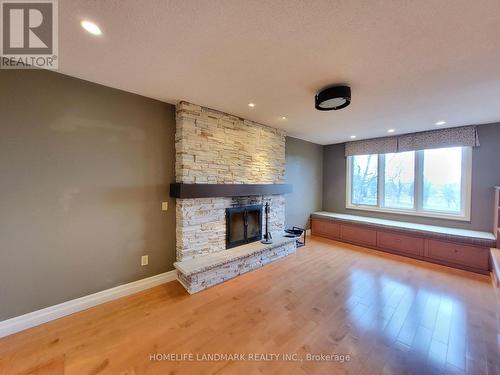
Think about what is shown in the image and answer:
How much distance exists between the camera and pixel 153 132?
2.61m

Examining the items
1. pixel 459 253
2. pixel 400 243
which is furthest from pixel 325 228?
pixel 459 253

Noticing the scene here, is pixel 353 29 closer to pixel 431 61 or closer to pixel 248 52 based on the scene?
pixel 248 52

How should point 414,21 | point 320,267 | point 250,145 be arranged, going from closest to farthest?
1. point 414,21
2. point 320,267
3. point 250,145

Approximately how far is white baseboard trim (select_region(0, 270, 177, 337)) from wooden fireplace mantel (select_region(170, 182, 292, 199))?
1.15 meters

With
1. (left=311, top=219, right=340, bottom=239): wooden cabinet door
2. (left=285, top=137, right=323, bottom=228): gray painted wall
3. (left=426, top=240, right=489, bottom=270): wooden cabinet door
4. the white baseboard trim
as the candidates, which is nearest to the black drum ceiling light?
(left=285, top=137, right=323, bottom=228): gray painted wall

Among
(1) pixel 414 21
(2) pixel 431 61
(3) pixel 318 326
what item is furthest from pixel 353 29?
(3) pixel 318 326

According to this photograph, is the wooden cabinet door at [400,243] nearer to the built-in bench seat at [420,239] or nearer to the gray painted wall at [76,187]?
the built-in bench seat at [420,239]

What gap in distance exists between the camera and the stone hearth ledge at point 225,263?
8.25 feet

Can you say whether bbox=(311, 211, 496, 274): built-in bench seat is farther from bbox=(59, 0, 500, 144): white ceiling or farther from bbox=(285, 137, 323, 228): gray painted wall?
bbox=(59, 0, 500, 144): white ceiling

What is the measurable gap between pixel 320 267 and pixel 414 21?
3.11 meters

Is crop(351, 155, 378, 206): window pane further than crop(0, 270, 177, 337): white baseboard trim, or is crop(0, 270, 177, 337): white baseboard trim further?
crop(351, 155, 378, 206): window pane

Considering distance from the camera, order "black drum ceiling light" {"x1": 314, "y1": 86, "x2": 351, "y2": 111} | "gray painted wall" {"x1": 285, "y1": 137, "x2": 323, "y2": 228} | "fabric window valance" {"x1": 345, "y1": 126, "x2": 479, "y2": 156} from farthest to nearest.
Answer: "gray painted wall" {"x1": 285, "y1": 137, "x2": 323, "y2": 228}
"fabric window valance" {"x1": 345, "y1": 126, "x2": 479, "y2": 156}
"black drum ceiling light" {"x1": 314, "y1": 86, "x2": 351, "y2": 111}

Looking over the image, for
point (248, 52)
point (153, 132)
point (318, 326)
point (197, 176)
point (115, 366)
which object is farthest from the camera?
point (197, 176)

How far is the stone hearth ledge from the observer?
8.25ft
